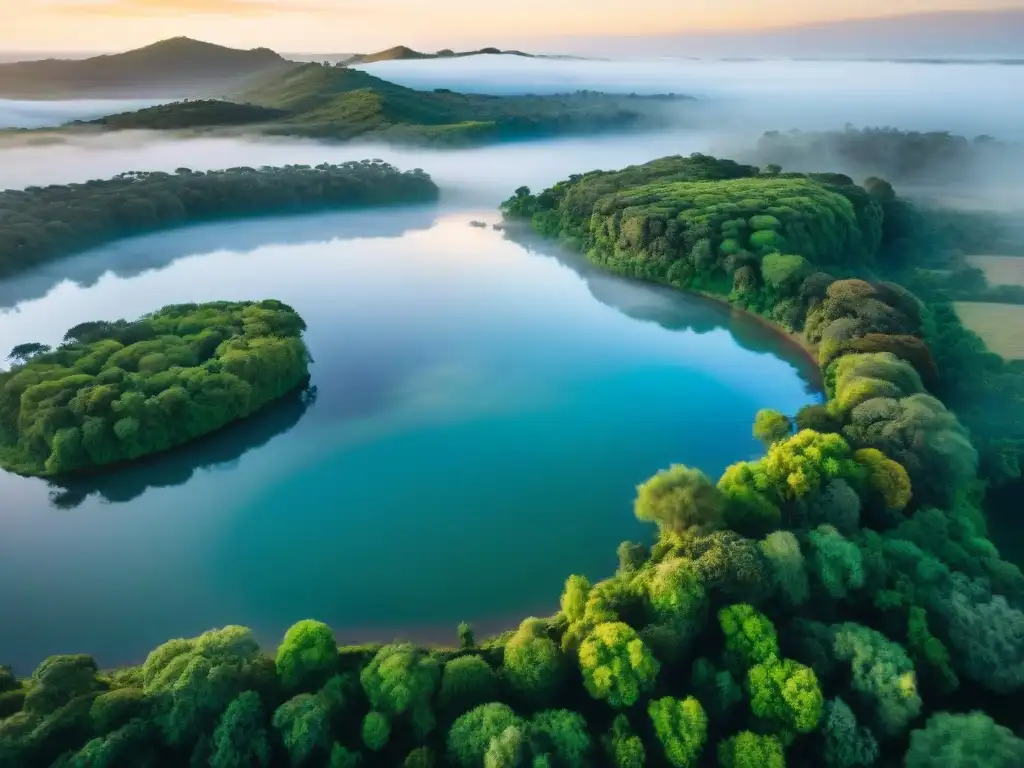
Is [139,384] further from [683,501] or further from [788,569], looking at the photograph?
[788,569]

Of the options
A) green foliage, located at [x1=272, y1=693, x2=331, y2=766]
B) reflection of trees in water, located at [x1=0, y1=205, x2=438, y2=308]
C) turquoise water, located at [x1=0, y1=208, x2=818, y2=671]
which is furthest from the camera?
reflection of trees in water, located at [x1=0, y1=205, x2=438, y2=308]

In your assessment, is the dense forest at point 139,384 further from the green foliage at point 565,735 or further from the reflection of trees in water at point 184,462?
the green foliage at point 565,735

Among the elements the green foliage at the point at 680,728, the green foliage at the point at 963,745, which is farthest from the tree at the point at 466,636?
the green foliage at the point at 963,745

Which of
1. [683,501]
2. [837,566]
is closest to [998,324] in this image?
[837,566]

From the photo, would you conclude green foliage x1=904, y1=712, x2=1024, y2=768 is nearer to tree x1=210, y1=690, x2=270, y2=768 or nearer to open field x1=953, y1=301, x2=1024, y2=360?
tree x1=210, y1=690, x2=270, y2=768

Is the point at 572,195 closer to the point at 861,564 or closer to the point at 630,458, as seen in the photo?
the point at 630,458

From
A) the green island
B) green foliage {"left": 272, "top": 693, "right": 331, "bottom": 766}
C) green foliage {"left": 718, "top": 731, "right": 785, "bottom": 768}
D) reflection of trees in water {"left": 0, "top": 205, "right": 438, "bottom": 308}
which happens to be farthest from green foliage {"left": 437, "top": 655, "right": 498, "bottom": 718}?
reflection of trees in water {"left": 0, "top": 205, "right": 438, "bottom": 308}
